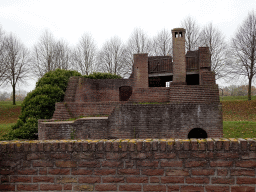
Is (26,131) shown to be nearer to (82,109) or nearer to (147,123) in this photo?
(82,109)

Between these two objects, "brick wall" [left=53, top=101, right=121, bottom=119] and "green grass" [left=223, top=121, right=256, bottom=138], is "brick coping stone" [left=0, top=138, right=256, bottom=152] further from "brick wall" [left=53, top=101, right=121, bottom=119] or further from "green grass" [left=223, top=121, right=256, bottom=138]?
"green grass" [left=223, top=121, right=256, bottom=138]

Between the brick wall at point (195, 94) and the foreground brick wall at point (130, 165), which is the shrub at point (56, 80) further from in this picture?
the foreground brick wall at point (130, 165)

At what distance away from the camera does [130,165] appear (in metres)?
3.13

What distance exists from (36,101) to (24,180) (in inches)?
422

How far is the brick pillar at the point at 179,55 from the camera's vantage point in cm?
1316

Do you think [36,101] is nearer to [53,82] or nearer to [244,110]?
[53,82]

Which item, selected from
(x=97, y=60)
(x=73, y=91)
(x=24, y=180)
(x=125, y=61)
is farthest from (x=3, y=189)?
(x=97, y=60)

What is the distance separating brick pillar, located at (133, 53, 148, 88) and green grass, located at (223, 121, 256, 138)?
21.2 feet

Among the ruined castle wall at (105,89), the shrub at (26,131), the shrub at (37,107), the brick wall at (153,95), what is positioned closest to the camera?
the brick wall at (153,95)

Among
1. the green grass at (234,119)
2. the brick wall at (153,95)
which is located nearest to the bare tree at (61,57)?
the green grass at (234,119)

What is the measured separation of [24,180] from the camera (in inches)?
127

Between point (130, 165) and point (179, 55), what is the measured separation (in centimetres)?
1115

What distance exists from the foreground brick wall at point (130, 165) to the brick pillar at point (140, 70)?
12259mm

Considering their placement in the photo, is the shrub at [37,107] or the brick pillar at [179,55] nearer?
the shrub at [37,107]
